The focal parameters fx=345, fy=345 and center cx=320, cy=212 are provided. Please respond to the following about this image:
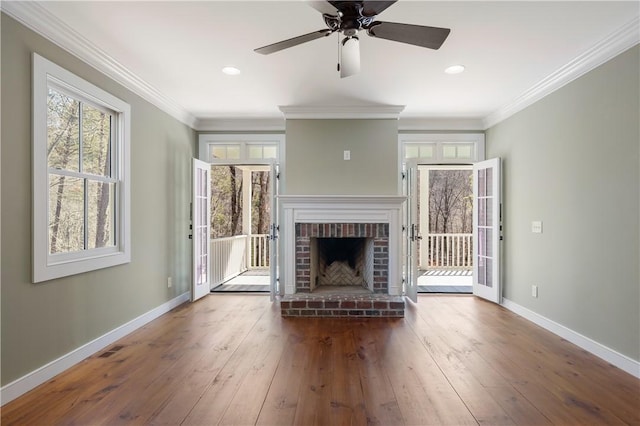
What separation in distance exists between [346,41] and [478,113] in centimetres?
321

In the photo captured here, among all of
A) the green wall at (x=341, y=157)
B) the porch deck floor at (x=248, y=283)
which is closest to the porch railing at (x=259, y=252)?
the porch deck floor at (x=248, y=283)

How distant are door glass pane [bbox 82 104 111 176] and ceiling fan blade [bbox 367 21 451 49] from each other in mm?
2418

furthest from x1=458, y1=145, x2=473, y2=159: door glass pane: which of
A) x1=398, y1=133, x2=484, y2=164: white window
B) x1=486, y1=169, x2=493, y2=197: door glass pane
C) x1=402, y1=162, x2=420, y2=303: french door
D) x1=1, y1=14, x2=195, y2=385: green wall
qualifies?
x1=1, y1=14, x2=195, y2=385: green wall

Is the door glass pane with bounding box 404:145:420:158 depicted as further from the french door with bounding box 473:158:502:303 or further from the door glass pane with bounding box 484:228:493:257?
the door glass pane with bounding box 484:228:493:257

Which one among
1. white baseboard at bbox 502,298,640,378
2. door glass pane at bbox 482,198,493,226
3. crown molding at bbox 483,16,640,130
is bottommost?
white baseboard at bbox 502,298,640,378

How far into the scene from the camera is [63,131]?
Answer: 8.54 feet

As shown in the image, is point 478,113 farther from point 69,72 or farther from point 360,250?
point 69,72

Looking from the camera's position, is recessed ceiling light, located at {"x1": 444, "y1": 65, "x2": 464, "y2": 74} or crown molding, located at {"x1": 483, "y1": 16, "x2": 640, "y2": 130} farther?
recessed ceiling light, located at {"x1": 444, "y1": 65, "x2": 464, "y2": 74}

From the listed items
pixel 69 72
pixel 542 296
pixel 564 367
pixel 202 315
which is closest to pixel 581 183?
pixel 542 296

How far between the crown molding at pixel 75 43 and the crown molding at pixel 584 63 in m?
3.96

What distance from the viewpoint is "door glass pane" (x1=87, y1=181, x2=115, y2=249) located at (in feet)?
9.55

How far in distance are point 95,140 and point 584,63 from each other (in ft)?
13.8

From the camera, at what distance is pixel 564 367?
2570 mm

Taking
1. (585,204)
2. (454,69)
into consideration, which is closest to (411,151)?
(454,69)
